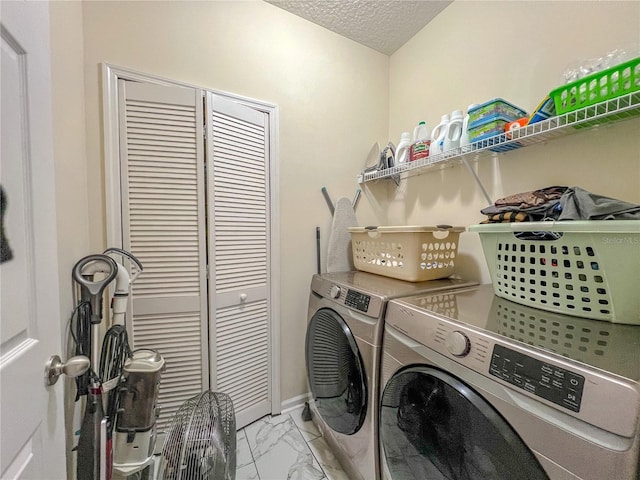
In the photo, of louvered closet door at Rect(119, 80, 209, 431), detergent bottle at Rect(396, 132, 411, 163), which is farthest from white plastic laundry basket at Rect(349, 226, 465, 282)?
louvered closet door at Rect(119, 80, 209, 431)

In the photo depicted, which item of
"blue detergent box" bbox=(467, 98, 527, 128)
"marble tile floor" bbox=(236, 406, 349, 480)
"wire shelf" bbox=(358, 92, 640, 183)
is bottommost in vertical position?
"marble tile floor" bbox=(236, 406, 349, 480)

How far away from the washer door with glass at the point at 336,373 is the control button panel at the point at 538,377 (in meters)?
0.57

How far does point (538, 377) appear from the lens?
0.55 m

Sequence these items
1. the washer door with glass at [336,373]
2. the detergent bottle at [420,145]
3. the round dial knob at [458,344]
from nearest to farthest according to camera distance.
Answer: the round dial knob at [458,344] → the washer door with glass at [336,373] → the detergent bottle at [420,145]

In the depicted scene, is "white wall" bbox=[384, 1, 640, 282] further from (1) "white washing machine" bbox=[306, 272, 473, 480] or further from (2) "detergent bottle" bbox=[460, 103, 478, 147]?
(1) "white washing machine" bbox=[306, 272, 473, 480]

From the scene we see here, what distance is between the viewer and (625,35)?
0.96 metres

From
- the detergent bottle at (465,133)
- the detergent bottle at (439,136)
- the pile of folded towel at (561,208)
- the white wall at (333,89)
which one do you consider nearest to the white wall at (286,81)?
the white wall at (333,89)

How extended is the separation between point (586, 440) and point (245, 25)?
7.14ft

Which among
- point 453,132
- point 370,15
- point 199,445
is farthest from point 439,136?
point 199,445

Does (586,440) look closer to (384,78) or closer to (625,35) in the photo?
(625,35)

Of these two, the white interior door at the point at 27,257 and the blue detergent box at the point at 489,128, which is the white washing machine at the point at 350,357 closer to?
the blue detergent box at the point at 489,128

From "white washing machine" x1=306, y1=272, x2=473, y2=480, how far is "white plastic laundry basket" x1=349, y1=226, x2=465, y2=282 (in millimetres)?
53

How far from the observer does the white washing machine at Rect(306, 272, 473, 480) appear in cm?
103

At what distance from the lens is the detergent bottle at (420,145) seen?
1525 mm
